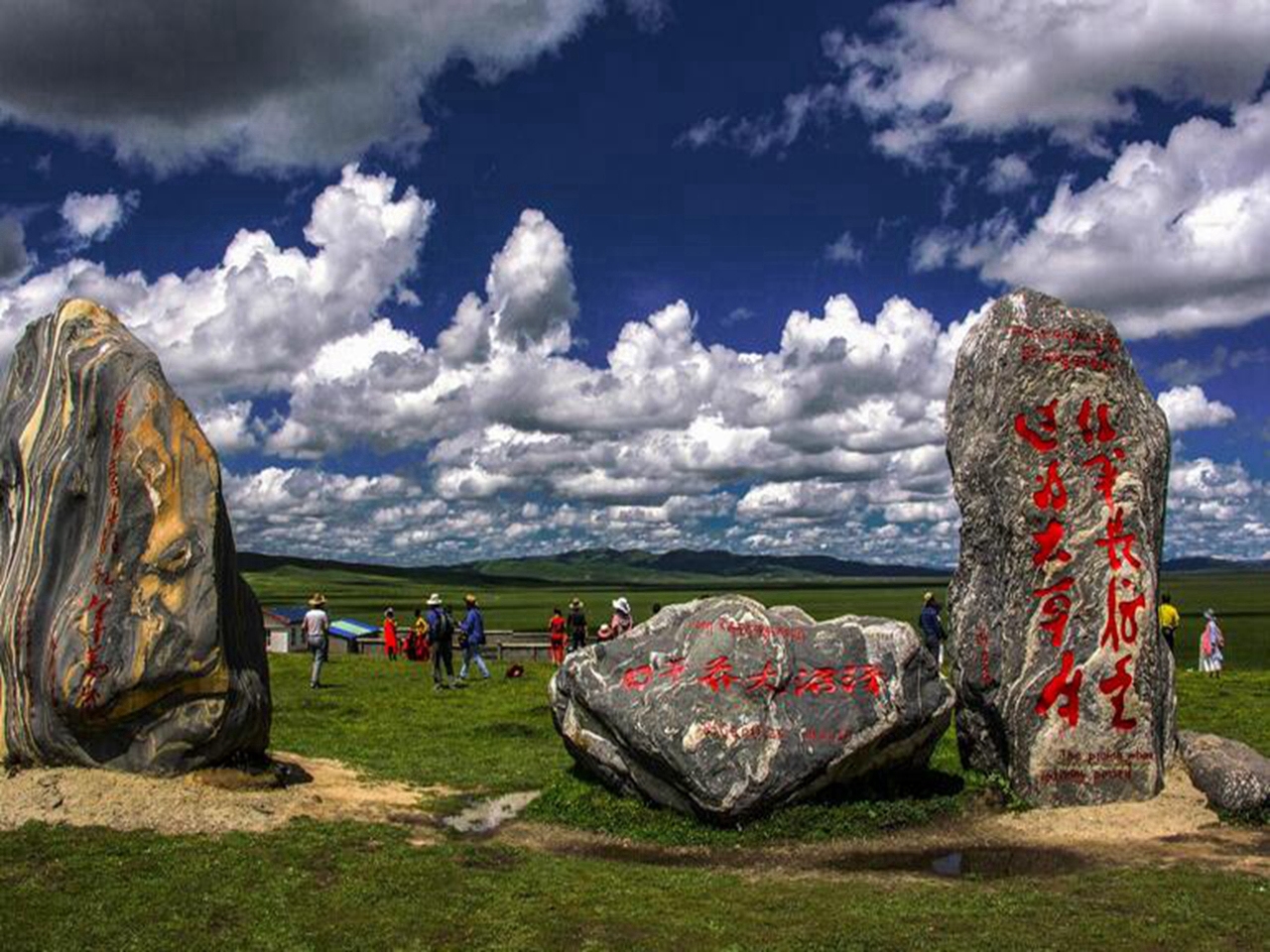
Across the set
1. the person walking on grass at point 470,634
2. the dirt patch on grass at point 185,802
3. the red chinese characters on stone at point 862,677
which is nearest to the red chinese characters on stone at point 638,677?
the red chinese characters on stone at point 862,677

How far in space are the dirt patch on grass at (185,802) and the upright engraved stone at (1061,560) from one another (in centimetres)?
1017

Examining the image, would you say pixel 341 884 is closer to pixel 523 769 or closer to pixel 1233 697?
pixel 523 769

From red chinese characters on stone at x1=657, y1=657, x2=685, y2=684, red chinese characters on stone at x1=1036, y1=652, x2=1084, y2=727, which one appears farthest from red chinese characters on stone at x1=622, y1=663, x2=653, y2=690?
red chinese characters on stone at x1=1036, y1=652, x2=1084, y2=727

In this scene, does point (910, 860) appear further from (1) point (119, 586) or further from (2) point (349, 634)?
(2) point (349, 634)

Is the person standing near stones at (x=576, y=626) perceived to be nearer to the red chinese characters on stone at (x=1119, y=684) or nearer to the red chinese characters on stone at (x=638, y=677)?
the red chinese characters on stone at (x=638, y=677)

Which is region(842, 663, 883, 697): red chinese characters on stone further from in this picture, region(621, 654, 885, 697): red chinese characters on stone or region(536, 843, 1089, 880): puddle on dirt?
region(536, 843, 1089, 880): puddle on dirt

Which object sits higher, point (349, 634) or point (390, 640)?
point (390, 640)

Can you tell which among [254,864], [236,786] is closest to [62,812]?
[236,786]

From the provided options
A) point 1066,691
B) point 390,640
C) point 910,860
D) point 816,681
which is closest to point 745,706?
point 816,681

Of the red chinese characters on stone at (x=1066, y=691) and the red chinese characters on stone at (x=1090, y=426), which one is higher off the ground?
the red chinese characters on stone at (x=1090, y=426)

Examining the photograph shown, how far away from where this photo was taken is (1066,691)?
18078 mm

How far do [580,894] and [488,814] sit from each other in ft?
18.0

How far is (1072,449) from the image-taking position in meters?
18.7

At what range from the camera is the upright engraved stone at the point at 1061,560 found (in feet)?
59.2
